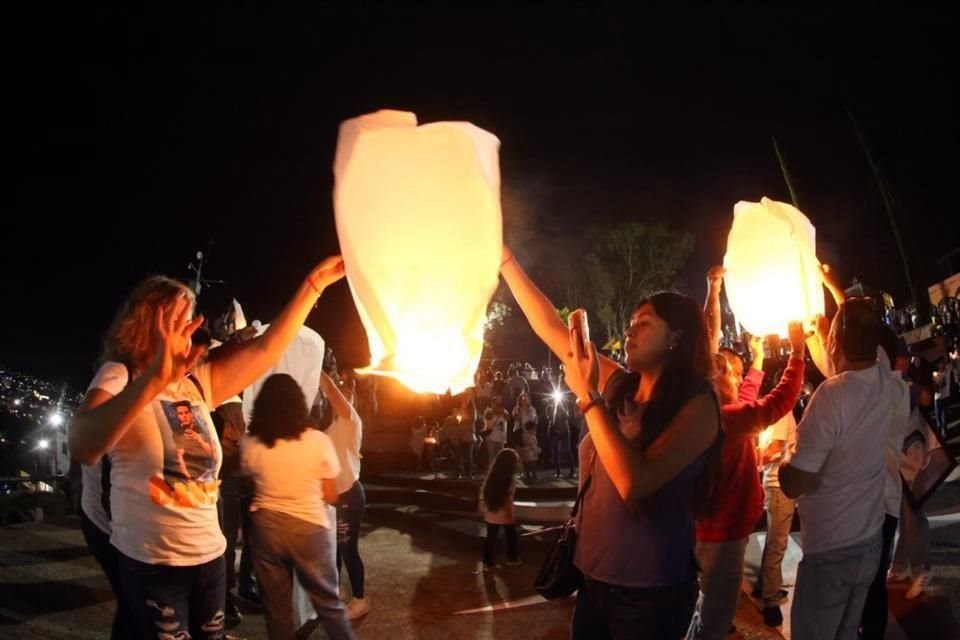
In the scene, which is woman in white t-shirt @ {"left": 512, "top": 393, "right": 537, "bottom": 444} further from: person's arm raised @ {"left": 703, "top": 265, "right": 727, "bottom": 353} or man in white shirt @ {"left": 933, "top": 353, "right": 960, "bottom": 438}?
person's arm raised @ {"left": 703, "top": 265, "right": 727, "bottom": 353}

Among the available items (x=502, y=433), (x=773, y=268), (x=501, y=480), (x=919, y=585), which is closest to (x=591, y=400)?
(x=773, y=268)

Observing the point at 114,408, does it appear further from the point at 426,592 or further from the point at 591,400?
the point at 426,592

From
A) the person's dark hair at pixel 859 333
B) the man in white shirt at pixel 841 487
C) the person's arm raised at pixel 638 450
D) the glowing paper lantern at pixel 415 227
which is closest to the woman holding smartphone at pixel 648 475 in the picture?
the person's arm raised at pixel 638 450

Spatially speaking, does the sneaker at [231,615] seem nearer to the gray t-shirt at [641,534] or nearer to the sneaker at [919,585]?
the gray t-shirt at [641,534]

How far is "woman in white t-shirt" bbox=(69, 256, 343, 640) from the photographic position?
88.2 inches

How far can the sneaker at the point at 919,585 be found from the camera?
5.43m

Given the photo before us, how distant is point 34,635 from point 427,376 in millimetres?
4962

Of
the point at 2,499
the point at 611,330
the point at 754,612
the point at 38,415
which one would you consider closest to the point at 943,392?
the point at 754,612

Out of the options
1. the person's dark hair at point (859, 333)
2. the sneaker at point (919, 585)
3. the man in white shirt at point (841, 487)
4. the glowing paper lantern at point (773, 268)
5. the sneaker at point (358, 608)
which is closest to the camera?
the man in white shirt at point (841, 487)

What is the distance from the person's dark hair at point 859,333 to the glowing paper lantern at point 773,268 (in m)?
0.59

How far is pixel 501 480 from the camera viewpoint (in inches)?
306

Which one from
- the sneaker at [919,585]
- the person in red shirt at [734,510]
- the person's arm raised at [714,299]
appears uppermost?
the person's arm raised at [714,299]

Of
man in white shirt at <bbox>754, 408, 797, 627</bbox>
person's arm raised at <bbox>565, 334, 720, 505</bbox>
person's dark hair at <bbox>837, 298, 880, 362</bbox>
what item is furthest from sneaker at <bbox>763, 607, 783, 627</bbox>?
person's arm raised at <bbox>565, 334, 720, 505</bbox>

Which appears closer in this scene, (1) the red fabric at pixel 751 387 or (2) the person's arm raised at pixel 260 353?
(2) the person's arm raised at pixel 260 353
